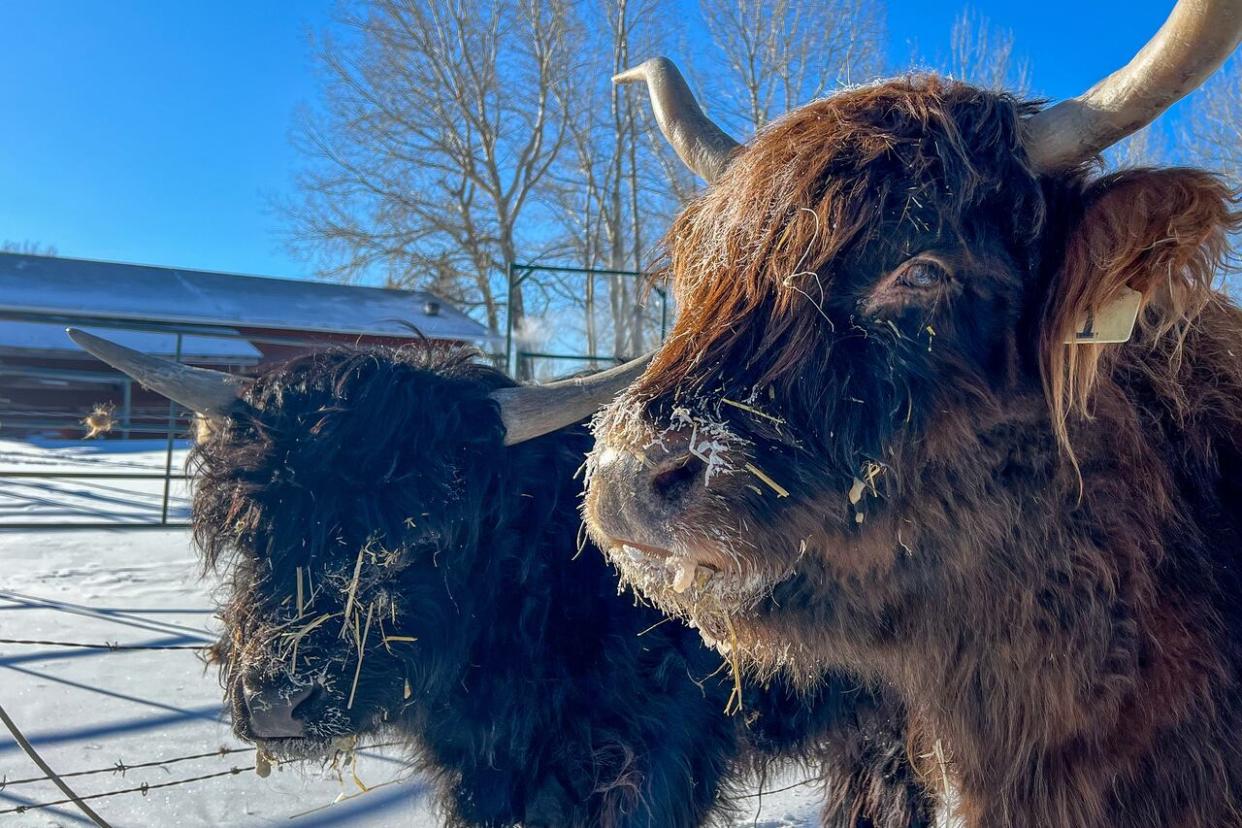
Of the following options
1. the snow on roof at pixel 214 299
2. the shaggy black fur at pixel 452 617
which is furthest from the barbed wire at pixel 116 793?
the snow on roof at pixel 214 299

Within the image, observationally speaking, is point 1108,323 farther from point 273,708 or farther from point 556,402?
point 273,708

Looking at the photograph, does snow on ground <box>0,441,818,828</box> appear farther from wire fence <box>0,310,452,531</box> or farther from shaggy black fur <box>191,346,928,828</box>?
wire fence <box>0,310,452,531</box>

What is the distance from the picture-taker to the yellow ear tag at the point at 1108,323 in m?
1.58

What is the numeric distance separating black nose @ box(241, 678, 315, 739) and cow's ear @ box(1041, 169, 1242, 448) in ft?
7.07

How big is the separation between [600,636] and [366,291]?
27752mm

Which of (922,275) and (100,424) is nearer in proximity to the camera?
(922,275)

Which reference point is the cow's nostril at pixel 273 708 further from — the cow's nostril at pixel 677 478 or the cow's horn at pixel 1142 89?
the cow's horn at pixel 1142 89

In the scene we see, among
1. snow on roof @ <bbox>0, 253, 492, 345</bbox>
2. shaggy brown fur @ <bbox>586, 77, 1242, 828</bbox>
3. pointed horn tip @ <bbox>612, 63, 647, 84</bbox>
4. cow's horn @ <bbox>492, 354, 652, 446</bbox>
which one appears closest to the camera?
shaggy brown fur @ <bbox>586, 77, 1242, 828</bbox>

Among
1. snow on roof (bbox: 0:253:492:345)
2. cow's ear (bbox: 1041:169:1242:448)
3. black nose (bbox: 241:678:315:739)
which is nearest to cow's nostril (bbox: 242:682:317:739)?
black nose (bbox: 241:678:315:739)

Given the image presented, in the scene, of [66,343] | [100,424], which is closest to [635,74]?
[100,424]

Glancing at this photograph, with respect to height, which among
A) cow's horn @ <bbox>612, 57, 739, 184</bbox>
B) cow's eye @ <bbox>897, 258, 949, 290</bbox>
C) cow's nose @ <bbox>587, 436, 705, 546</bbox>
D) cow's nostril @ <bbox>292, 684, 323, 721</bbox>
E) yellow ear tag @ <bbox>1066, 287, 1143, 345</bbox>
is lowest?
cow's nostril @ <bbox>292, 684, 323, 721</bbox>

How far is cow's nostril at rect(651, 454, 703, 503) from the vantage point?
1470 millimetres

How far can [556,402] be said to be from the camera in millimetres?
2770

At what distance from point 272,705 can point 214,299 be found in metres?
24.9
